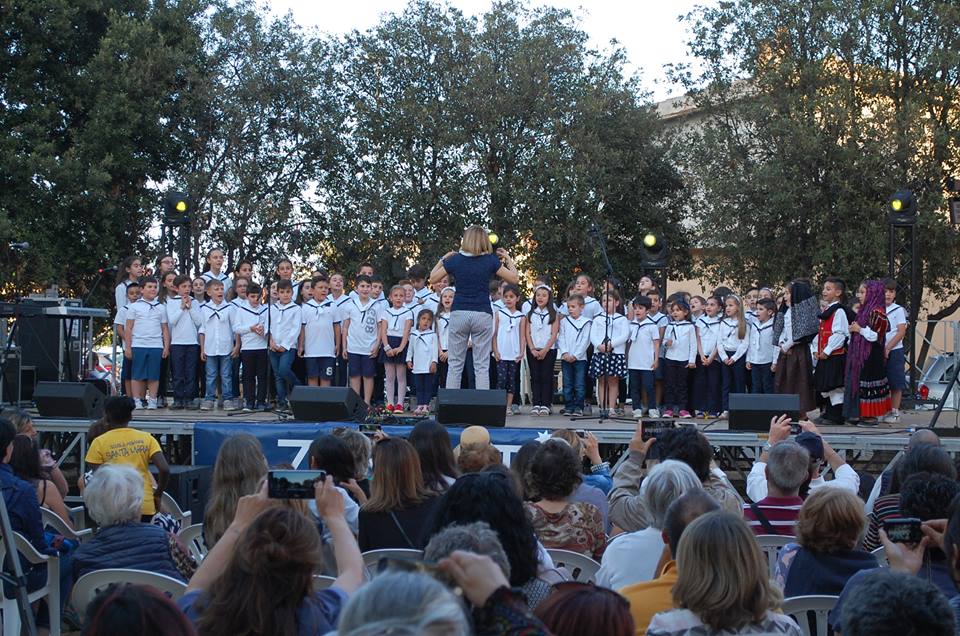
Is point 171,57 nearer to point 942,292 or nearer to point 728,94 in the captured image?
point 728,94

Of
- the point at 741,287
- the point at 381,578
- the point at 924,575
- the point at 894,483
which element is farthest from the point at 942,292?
the point at 381,578

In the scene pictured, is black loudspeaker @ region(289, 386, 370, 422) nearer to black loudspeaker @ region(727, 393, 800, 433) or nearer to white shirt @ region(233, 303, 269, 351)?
white shirt @ region(233, 303, 269, 351)

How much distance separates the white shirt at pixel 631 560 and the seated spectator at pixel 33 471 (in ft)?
11.3

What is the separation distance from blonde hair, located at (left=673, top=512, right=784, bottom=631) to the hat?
322cm

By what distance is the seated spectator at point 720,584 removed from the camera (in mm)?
3055

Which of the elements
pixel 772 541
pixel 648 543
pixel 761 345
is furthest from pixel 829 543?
pixel 761 345

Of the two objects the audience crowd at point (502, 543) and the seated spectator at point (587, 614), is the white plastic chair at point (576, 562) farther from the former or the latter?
the seated spectator at point (587, 614)

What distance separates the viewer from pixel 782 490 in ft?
17.0

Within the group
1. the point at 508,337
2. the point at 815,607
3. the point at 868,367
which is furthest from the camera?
the point at 508,337

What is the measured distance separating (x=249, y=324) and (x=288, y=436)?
9.16ft

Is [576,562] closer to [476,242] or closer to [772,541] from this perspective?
[772,541]

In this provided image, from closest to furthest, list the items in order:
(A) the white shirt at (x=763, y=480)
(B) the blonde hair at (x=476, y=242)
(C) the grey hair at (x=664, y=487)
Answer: (C) the grey hair at (x=664, y=487) < (A) the white shirt at (x=763, y=480) < (B) the blonde hair at (x=476, y=242)

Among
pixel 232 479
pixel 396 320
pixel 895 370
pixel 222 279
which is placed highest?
pixel 222 279

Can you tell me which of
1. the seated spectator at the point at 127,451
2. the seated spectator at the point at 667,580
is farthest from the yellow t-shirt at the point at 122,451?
the seated spectator at the point at 667,580
